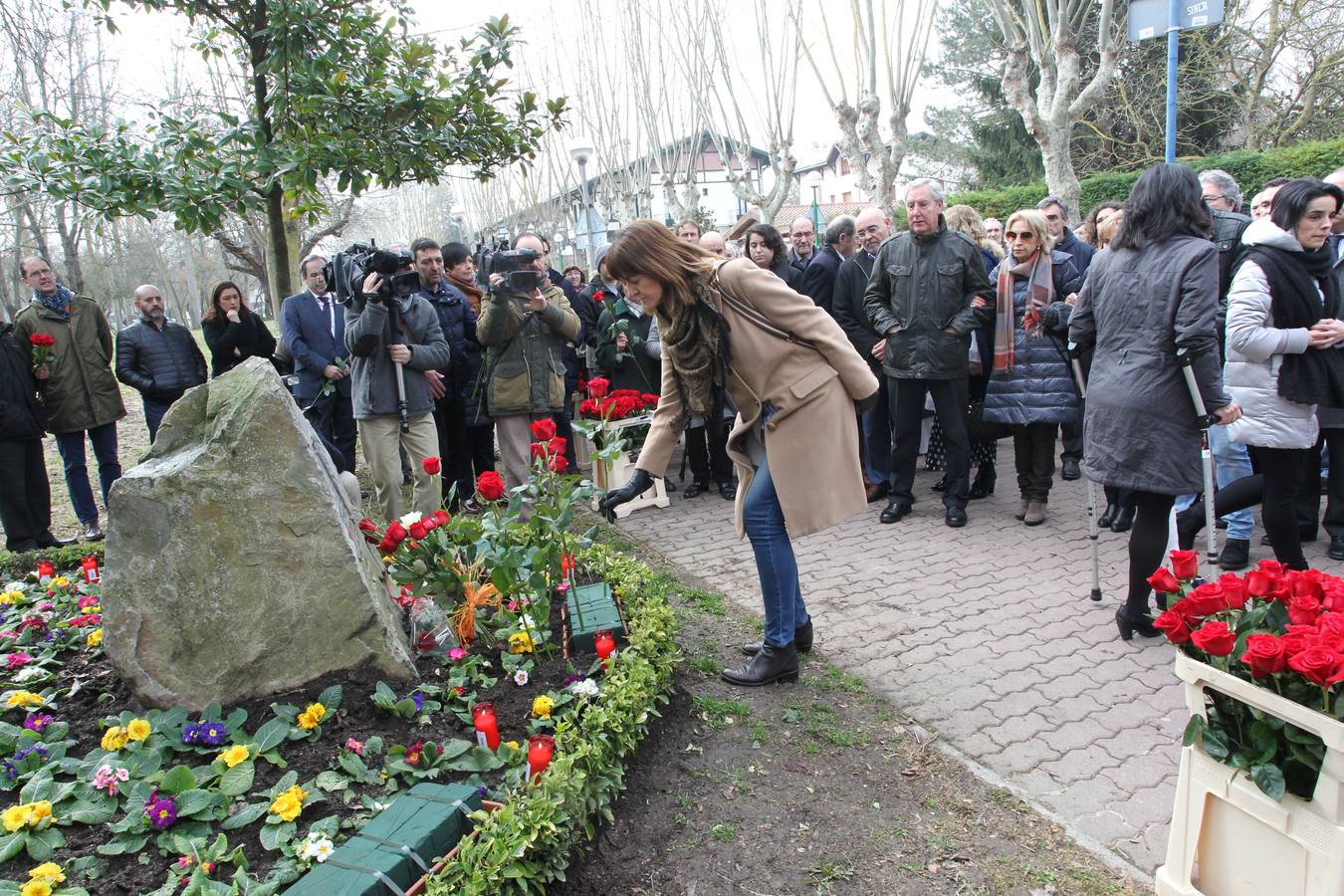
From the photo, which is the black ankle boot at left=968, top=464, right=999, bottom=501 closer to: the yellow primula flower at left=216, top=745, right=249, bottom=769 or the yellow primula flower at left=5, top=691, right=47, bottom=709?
the yellow primula flower at left=216, top=745, right=249, bottom=769

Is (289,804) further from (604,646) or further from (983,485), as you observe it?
(983,485)

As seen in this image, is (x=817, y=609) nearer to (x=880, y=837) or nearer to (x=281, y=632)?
(x=880, y=837)

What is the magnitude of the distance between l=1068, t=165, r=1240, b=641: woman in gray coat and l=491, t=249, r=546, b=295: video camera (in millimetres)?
3530

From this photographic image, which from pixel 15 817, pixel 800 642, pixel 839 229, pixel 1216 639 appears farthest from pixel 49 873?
pixel 839 229

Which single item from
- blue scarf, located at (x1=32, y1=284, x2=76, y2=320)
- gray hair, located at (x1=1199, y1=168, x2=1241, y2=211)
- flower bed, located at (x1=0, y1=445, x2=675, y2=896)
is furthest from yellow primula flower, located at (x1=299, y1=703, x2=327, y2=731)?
gray hair, located at (x1=1199, y1=168, x2=1241, y2=211)

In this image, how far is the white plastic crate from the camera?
2.03 meters

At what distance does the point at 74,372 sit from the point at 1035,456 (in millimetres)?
7359

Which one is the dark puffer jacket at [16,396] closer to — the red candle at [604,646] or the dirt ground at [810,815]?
the red candle at [604,646]

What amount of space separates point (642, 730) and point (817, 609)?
1.89 metres

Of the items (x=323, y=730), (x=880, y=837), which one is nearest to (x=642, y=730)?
(x=880, y=837)

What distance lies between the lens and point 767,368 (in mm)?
3506

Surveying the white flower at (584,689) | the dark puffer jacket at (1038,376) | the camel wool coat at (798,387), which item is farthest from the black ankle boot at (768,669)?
the dark puffer jacket at (1038,376)

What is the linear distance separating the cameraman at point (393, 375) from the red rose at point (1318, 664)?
184 inches

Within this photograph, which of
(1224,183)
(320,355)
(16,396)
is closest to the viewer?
(1224,183)
